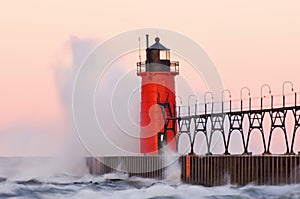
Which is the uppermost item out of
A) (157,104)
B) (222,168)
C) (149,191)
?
(157,104)

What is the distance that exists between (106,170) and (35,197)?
61.3 ft

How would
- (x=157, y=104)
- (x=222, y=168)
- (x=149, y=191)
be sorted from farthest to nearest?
1. (x=157, y=104)
2. (x=222, y=168)
3. (x=149, y=191)

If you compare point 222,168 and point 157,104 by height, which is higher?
point 157,104

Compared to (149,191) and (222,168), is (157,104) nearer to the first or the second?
(222,168)

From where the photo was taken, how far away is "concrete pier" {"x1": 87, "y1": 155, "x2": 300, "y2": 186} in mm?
37656

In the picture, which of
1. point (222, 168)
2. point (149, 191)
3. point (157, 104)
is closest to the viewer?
point (149, 191)

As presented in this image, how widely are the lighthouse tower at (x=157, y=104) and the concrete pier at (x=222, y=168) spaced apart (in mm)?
1799

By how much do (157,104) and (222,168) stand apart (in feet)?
40.4

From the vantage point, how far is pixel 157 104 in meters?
54.7

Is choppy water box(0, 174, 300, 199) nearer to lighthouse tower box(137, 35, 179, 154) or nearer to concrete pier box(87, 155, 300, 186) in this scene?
concrete pier box(87, 155, 300, 186)

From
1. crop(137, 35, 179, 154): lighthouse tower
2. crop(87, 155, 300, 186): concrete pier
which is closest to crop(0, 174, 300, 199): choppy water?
crop(87, 155, 300, 186): concrete pier

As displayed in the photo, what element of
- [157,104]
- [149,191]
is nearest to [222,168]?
[149,191]

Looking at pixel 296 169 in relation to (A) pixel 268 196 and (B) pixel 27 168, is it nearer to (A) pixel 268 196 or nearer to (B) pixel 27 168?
(A) pixel 268 196

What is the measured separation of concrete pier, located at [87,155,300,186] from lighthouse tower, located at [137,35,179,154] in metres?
1.80
